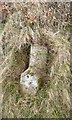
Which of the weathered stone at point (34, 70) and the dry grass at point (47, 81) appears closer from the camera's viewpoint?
the dry grass at point (47, 81)

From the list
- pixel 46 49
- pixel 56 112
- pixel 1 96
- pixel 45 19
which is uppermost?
pixel 45 19

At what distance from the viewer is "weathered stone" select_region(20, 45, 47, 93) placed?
2.66 meters

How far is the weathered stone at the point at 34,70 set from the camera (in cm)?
266

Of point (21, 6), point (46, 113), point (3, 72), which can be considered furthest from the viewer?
point (21, 6)

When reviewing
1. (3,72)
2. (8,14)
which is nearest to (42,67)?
(3,72)

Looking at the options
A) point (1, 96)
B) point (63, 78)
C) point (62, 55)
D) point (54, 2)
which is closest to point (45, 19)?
point (54, 2)

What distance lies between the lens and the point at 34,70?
2711 millimetres

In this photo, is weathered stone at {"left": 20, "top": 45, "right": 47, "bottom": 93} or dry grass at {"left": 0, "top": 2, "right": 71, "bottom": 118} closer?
dry grass at {"left": 0, "top": 2, "right": 71, "bottom": 118}

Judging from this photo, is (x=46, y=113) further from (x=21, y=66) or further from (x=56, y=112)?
(x=21, y=66)

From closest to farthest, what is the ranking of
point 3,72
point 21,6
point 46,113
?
point 46,113 < point 3,72 < point 21,6

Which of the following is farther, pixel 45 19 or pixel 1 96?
pixel 45 19

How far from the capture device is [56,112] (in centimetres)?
255

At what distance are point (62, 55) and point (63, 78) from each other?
21 centimetres

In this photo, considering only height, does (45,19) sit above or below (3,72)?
above
